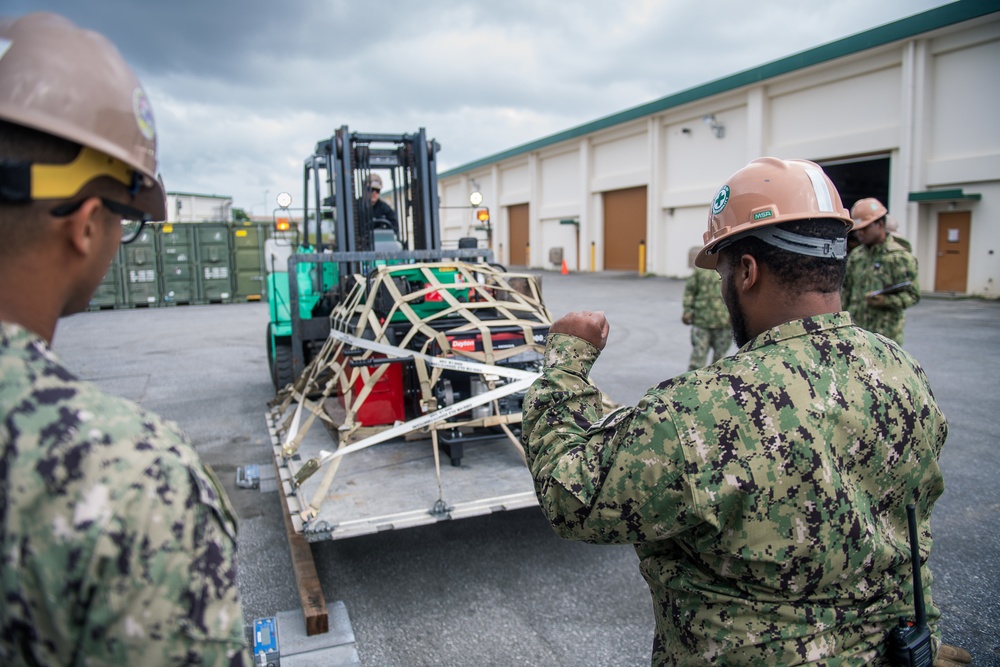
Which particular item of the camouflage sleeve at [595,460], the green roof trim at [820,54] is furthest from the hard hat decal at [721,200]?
the green roof trim at [820,54]

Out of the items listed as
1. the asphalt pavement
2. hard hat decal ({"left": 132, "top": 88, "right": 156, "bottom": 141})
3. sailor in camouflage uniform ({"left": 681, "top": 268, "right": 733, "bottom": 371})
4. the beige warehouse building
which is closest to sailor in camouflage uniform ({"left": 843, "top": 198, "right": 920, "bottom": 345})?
the asphalt pavement

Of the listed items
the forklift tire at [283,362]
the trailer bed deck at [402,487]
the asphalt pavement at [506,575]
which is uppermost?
the forklift tire at [283,362]

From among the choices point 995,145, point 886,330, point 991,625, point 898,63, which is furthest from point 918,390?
point 898,63

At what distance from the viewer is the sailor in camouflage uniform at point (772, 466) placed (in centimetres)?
136

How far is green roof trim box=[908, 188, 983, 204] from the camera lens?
16.3 metres

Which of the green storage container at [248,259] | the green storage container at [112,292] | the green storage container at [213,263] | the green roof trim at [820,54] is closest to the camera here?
the green roof trim at [820,54]

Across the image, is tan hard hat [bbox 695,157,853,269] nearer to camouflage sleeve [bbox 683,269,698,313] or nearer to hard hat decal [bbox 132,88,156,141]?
hard hat decal [bbox 132,88,156,141]

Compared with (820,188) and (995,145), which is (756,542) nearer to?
(820,188)

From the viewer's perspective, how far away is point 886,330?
589 centimetres

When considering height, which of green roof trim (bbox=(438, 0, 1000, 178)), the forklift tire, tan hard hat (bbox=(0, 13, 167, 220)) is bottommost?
the forklift tire

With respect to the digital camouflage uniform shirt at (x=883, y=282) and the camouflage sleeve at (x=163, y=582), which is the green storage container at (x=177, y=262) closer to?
the digital camouflage uniform shirt at (x=883, y=282)

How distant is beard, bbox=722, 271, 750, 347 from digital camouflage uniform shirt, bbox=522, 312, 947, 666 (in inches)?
3.1

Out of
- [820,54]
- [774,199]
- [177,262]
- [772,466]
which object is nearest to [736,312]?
[774,199]

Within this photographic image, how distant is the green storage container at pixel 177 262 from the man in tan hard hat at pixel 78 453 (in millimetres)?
20851
